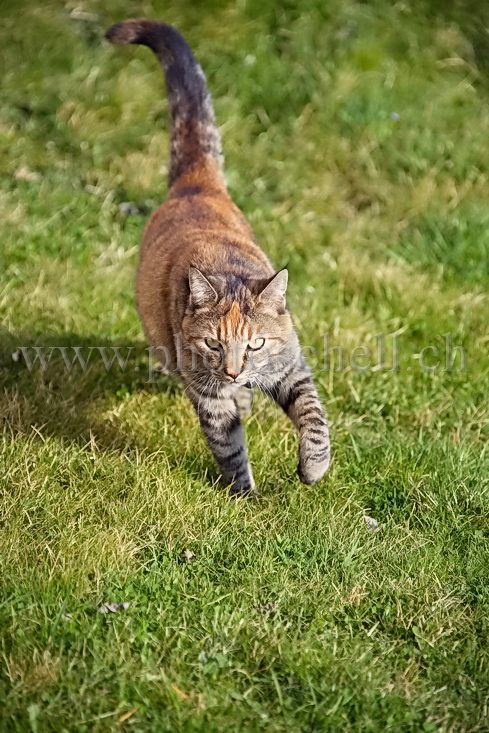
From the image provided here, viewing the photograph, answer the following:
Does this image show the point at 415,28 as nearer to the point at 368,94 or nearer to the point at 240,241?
the point at 368,94

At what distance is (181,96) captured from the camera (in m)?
4.66

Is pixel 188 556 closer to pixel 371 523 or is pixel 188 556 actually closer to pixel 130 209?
pixel 371 523

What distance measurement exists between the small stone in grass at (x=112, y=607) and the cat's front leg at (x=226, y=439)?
814 millimetres

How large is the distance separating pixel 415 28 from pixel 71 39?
3171 millimetres

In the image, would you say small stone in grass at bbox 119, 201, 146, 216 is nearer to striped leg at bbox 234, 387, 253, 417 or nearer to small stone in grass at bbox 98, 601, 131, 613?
striped leg at bbox 234, 387, 253, 417

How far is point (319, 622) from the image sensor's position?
2.92m

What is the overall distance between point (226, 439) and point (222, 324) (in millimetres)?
513

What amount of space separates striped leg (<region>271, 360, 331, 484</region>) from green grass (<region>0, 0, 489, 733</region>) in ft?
0.52

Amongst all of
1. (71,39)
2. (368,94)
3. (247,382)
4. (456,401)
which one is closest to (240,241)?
(247,382)

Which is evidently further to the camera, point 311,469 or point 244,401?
point 244,401

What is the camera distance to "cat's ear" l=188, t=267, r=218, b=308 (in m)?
3.31

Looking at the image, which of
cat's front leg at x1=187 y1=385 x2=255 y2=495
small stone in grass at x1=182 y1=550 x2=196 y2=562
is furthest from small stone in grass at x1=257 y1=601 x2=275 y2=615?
cat's front leg at x1=187 y1=385 x2=255 y2=495

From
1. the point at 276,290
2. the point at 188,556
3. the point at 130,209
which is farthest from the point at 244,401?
the point at 130,209

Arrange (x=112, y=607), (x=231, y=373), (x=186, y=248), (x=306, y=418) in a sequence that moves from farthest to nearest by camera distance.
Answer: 1. (x=186, y=248)
2. (x=306, y=418)
3. (x=231, y=373)
4. (x=112, y=607)
